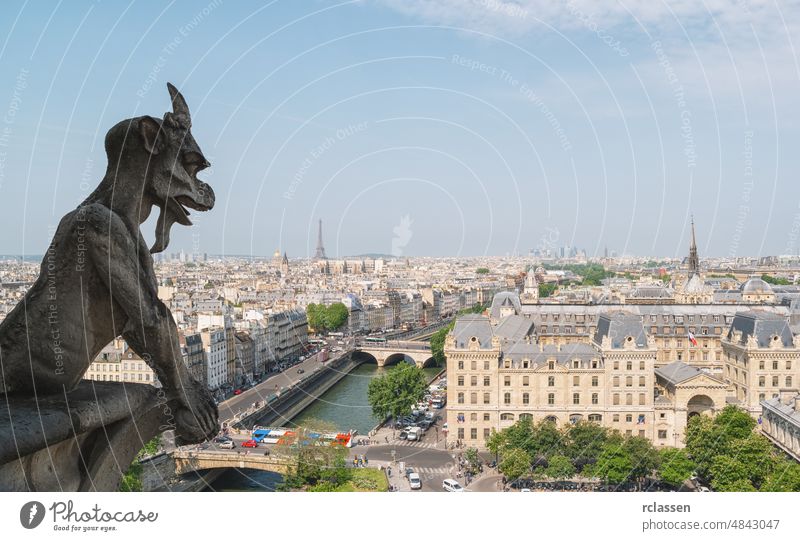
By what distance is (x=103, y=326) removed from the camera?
2.74 metres

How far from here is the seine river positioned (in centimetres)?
2221

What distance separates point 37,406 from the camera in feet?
8.47

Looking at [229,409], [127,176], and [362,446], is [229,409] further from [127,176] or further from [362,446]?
[127,176]

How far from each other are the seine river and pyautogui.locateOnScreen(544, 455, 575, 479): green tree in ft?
23.5

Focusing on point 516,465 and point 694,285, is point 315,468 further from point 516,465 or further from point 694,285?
point 694,285

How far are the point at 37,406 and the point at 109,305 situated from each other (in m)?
0.43

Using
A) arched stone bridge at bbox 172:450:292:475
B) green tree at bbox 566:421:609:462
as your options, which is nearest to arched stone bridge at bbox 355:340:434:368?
green tree at bbox 566:421:609:462

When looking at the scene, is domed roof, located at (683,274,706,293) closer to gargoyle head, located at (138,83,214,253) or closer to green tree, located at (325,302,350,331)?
green tree, located at (325,302,350,331)

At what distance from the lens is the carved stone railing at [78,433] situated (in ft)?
8.13

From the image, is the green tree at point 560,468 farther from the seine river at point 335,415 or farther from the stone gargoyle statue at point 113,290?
the stone gargoyle statue at point 113,290

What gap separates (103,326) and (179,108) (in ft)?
2.96

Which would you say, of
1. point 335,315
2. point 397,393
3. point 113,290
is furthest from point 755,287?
point 113,290

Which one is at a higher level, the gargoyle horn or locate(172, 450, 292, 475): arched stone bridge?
the gargoyle horn
